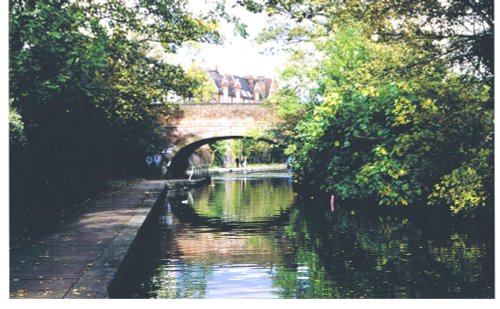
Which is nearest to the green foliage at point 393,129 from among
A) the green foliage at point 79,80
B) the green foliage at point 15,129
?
the green foliage at point 79,80

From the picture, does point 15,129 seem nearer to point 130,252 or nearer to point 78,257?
point 130,252

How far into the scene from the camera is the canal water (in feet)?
21.5


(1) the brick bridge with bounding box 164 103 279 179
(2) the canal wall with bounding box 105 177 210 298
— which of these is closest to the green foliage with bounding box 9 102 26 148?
(2) the canal wall with bounding box 105 177 210 298

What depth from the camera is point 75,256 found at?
6992 mm

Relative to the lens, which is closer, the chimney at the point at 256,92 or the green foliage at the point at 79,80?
the green foliage at the point at 79,80

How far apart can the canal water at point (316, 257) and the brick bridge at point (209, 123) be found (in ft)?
40.7

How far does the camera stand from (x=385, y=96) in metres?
14.0

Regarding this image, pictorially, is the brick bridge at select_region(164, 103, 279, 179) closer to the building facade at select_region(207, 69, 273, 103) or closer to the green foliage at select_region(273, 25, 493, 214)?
the green foliage at select_region(273, 25, 493, 214)

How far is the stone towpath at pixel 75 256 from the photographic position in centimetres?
554

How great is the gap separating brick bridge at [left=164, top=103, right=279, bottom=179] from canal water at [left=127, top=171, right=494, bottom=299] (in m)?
12.4

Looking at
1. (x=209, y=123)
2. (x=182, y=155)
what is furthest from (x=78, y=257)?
(x=182, y=155)

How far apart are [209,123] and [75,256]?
19.7m

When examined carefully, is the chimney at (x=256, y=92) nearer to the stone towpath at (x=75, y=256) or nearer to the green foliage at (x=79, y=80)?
the green foliage at (x=79, y=80)
